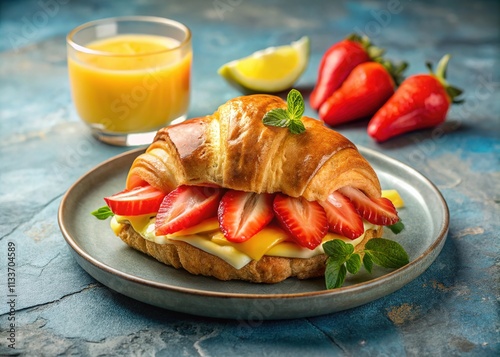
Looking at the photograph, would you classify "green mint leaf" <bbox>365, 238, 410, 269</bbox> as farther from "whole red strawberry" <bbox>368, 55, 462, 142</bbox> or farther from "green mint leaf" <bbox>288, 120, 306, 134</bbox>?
"whole red strawberry" <bbox>368, 55, 462, 142</bbox>

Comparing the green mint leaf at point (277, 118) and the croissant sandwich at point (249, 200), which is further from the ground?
the green mint leaf at point (277, 118)

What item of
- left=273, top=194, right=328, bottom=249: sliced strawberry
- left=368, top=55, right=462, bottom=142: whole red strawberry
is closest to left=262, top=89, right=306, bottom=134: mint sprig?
left=273, top=194, right=328, bottom=249: sliced strawberry

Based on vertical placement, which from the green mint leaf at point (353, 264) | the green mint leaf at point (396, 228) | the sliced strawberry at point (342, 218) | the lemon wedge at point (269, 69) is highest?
the sliced strawberry at point (342, 218)

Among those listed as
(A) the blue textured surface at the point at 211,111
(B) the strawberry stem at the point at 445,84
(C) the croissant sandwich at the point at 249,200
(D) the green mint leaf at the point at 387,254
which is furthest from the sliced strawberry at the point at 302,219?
(B) the strawberry stem at the point at 445,84

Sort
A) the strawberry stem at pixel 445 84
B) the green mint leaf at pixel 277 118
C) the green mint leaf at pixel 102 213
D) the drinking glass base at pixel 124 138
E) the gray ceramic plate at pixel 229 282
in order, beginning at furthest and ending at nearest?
the strawberry stem at pixel 445 84 → the drinking glass base at pixel 124 138 → the green mint leaf at pixel 102 213 → the green mint leaf at pixel 277 118 → the gray ceramic plate at pixel 229 282

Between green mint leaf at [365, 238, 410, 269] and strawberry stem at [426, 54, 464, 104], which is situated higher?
green mint leaf at [365, 238, 410, 269]

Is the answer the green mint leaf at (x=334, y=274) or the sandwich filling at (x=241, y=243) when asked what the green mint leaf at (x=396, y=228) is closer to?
the sandwich filling at (x=241, y=243)
